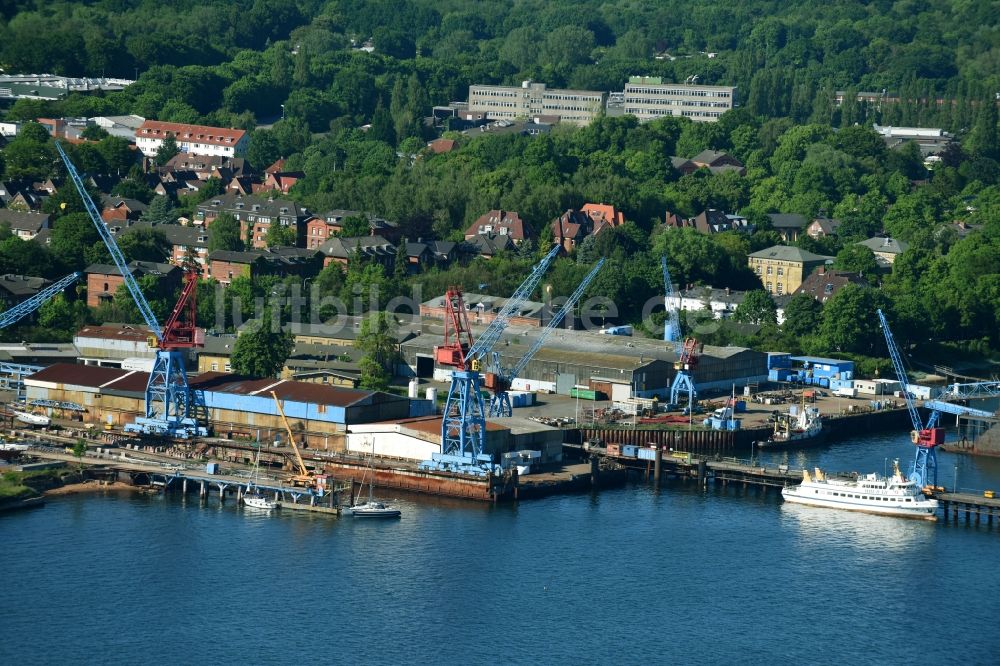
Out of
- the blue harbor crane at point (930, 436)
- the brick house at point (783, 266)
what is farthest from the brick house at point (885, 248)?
the blue harbor crane at point (930, 436)

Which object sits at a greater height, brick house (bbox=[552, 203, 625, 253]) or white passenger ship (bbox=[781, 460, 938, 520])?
brick house (bbox=[552, 203, 625, 253])

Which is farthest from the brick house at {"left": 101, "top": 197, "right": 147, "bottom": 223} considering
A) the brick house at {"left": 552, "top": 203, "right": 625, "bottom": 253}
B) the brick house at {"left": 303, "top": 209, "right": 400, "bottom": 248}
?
the brick house at {"left": 552, "top": 203, "right": 625, "bottom": 253}

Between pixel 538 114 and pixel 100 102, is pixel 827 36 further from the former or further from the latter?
pixel 100 102

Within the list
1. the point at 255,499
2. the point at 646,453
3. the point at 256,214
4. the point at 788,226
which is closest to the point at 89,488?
the point at 255,499

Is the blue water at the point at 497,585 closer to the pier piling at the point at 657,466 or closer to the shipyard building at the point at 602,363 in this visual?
the pier piling at the point at 657,466

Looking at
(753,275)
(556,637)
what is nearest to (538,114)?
(753,275)

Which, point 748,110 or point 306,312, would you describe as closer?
point 306,312

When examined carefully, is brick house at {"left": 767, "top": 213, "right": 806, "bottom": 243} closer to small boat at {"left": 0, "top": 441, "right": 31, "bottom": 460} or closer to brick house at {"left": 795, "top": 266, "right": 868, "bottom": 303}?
brick house at {"left": 795, "top": 266, "right": 868, "bottom": 303}
